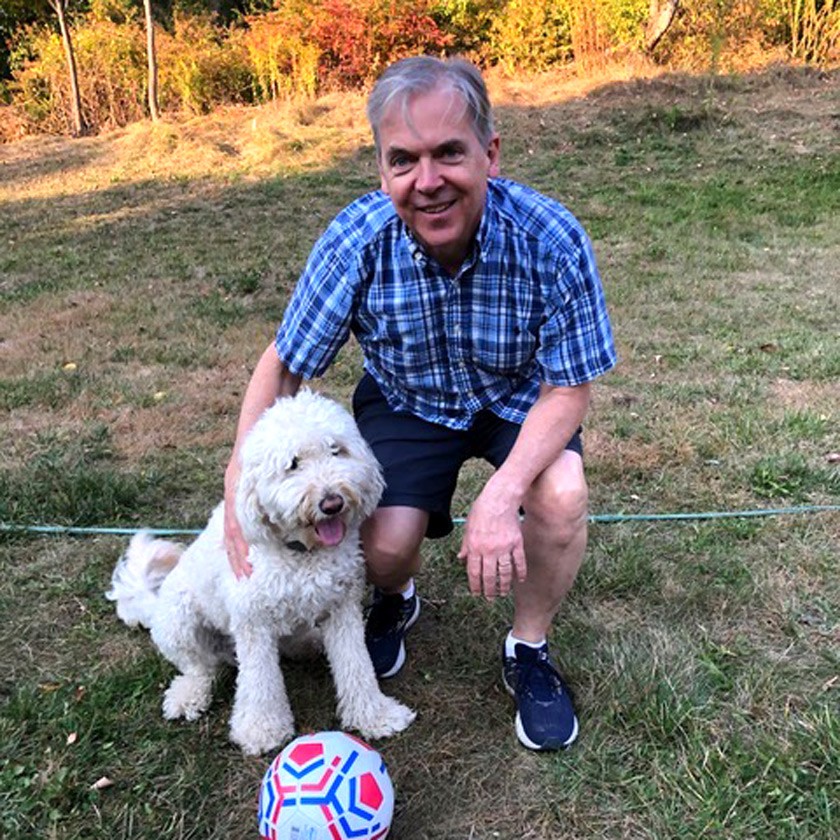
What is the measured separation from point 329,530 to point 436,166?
0.95 metres

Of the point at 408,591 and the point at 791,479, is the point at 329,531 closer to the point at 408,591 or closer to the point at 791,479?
the point at 408,591

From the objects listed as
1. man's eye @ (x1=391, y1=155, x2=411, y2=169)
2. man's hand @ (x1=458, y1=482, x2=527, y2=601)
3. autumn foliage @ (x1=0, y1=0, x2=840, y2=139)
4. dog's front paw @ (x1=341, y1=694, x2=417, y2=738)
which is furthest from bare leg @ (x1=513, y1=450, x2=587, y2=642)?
autumn foliage @ (x1=0, y1=0, x2=840, y2=139)

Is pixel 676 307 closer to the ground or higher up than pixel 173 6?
closer to the ground

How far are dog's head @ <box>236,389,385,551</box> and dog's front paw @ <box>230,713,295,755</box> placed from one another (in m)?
0.50

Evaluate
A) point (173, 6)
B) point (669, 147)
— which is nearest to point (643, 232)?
point (669, 147)

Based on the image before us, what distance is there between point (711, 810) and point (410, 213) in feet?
5.34

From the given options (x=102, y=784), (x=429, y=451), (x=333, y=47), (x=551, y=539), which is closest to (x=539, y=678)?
(x=551, y=539)

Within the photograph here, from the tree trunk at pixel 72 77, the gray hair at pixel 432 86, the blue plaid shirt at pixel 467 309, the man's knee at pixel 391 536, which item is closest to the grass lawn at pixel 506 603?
the man's knee at pixel 391 536

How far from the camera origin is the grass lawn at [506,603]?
203cm

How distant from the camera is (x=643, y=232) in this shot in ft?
27.8

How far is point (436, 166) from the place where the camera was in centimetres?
195

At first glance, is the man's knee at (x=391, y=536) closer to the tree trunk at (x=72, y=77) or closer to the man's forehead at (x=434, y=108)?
the man's forehead at (x=434, y=108)

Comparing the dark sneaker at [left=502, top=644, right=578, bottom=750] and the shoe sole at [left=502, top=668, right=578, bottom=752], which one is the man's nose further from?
the shoe sole at [left=502, top=668, right=578, bottom=752]

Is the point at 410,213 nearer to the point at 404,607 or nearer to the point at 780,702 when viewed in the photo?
the point at 404,607
